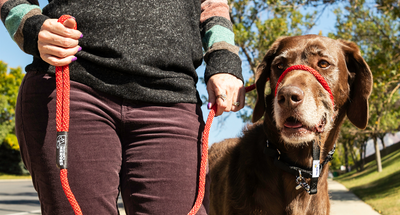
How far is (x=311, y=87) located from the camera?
252cm

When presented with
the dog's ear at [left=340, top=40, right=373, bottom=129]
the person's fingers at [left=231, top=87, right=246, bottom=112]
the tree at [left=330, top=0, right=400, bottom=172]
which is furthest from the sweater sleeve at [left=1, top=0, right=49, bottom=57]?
the tree at [left=330, top=0, right=400, bottom=172]

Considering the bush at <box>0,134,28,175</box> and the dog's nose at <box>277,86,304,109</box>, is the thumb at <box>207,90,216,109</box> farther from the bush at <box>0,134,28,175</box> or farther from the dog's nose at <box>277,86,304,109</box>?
the bush at <box>0,134,28,175</box>

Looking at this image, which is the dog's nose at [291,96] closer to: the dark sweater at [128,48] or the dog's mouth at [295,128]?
the dog's mouth at [295,128]

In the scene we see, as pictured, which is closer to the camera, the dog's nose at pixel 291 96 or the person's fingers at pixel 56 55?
the person's fingers at pixel 56 55

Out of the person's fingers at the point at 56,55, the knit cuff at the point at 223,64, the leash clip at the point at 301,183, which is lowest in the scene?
the leash clip at the point at 301,183

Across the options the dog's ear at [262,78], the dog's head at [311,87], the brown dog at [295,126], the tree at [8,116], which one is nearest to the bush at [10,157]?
the tree at [8,116]

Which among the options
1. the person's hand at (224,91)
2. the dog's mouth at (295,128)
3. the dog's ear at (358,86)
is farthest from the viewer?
the dog's ear at (358,86)

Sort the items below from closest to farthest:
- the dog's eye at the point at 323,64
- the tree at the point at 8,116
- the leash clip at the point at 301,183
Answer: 1. the leash clip at the point at 301,183
2. the dog's eye at the point at 323,64
3. the tree at the point at 8,116

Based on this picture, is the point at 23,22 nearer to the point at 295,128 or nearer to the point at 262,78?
the point at 295,128

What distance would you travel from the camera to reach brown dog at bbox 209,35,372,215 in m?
2.47

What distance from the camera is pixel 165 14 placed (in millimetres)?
1771

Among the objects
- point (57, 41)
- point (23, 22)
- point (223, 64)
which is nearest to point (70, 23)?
point (57, 41)

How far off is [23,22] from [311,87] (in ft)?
6.12

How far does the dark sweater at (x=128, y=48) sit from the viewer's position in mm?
1631
